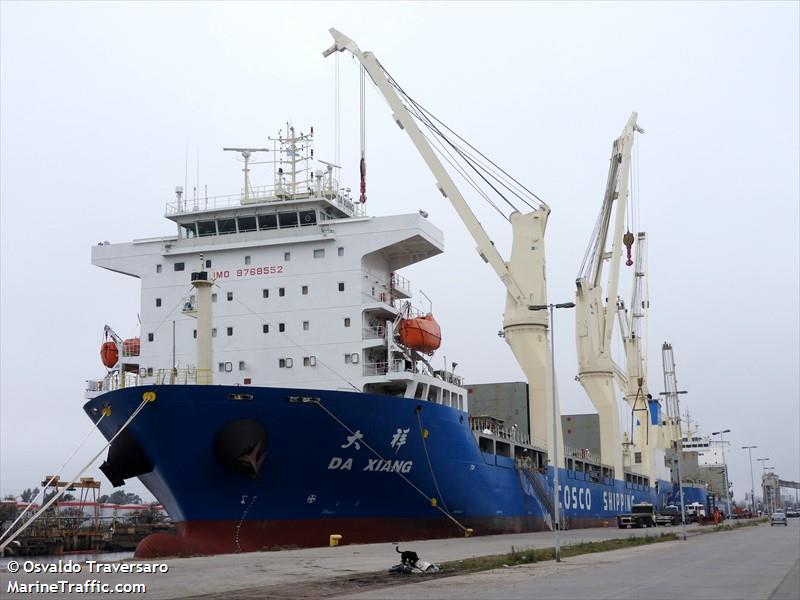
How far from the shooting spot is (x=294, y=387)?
89.1ft

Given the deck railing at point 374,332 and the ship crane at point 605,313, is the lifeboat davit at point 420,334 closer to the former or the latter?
the deck railing at point 374,332

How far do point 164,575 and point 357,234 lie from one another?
13.9m

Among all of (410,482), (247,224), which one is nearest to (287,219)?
(247,224)

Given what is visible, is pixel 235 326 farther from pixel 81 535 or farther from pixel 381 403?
pixel 81 535

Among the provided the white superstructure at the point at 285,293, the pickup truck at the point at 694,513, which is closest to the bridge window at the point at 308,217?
the white superstructure at the point at 285,293

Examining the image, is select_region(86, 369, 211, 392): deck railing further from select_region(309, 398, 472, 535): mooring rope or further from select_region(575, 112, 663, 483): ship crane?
select_region(575, 112, 663, 483): ship crane

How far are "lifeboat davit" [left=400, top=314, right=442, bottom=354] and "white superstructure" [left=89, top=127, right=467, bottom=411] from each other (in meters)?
0.40

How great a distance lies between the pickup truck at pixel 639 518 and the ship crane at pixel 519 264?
10278 mm

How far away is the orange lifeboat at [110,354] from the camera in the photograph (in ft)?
93.3

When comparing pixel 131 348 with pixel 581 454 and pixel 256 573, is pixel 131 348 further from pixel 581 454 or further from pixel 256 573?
pixel 581 454

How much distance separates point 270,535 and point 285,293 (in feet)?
25.1

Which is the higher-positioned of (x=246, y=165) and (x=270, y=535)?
(x=246, y=165)

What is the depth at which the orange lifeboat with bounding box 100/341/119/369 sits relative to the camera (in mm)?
28438

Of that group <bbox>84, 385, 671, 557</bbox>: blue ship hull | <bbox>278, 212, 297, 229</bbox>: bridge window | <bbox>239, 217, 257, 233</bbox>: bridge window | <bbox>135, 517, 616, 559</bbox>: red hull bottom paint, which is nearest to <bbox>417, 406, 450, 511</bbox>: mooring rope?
<bbox>84, 385, 671, 557</bbox>: blue ship hull
